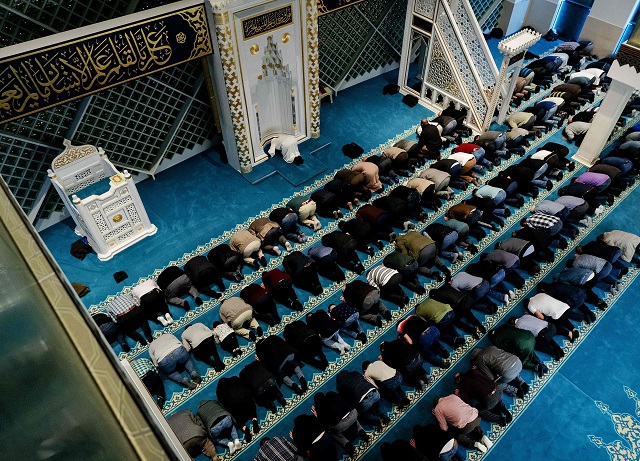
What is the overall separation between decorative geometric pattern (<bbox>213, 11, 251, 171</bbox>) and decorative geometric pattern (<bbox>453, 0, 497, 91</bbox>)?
322cm

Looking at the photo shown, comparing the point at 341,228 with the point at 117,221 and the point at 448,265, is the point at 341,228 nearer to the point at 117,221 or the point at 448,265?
the point at 448,265

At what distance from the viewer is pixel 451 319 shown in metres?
4.45

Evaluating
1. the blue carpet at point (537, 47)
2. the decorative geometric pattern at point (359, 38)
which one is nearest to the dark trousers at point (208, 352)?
the decorative geometric pattern at point (359, 38)

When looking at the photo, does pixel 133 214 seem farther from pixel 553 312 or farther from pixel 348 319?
pixel 553 312

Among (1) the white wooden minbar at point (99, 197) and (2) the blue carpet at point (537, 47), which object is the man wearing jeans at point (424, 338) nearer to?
(1) the white wooden minbar at point (99, 197)

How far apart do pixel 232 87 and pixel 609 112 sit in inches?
184

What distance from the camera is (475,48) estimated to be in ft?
21.9

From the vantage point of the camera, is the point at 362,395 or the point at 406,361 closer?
the point at 362,395

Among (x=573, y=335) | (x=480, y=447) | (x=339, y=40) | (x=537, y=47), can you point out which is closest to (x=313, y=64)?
(x=339, y=40)

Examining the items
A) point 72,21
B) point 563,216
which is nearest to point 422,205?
point 563,216

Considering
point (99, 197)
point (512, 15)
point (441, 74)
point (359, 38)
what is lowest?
point (99, 197)

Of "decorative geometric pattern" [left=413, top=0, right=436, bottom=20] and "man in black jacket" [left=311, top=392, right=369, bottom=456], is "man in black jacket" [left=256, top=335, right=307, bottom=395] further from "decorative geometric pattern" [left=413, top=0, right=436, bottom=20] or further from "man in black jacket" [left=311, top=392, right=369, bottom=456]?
"decorative geometric pattern" [left=413, top=0, right=436, bottom=20]

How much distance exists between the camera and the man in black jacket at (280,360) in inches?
164

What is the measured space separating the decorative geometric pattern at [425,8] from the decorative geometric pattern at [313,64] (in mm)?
1900
